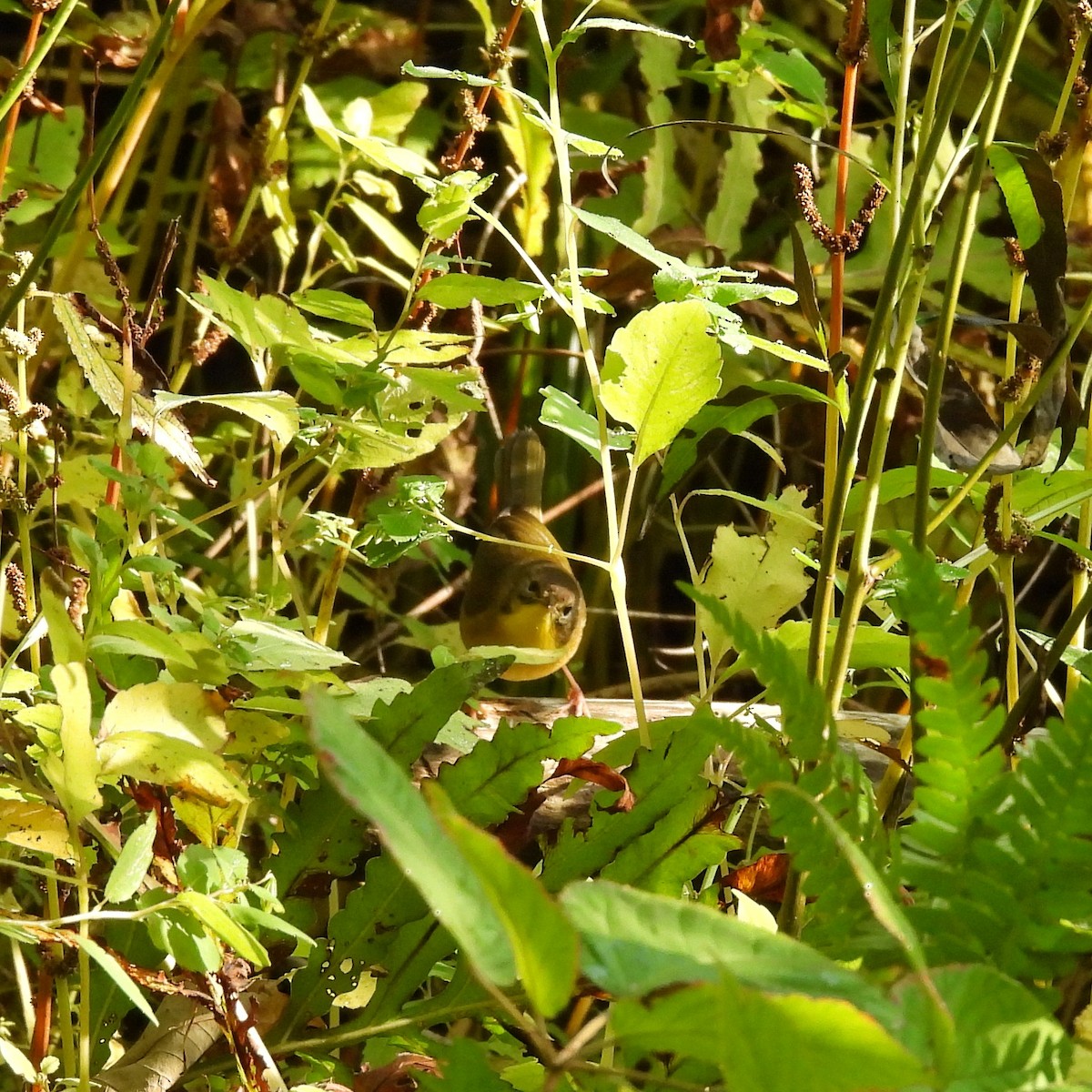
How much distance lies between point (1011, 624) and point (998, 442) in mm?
143

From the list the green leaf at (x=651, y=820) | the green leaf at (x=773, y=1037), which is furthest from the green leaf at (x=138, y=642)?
the green leaf at (x=773, y=1037)

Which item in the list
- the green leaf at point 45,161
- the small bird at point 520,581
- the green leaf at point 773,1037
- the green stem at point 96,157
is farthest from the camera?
the small bird at point 520,581

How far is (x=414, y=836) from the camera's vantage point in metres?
0.26

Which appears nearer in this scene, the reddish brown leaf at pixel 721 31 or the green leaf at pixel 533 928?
the green leaf at pixel 533 928

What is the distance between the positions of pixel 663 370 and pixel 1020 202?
204 mm

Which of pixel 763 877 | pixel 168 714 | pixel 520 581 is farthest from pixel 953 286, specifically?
pixel 520 581

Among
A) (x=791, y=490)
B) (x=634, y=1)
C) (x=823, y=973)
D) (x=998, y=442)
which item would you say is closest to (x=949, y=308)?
(x=998, y=442)

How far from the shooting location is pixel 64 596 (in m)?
0.75

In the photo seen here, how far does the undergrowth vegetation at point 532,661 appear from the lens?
0.29m

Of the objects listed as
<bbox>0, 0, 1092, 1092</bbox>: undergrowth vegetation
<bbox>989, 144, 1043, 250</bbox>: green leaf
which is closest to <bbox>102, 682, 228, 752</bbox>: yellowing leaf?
<bbox>0, 0, 1092, 1092</bbox>: undergrowth vegetation

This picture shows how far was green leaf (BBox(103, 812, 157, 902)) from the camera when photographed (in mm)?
463

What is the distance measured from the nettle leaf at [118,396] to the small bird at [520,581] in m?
0.56

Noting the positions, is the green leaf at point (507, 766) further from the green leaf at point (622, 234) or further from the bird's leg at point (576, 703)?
the bird's leg at point (576, 703)

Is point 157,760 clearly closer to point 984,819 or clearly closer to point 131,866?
point 131,866
